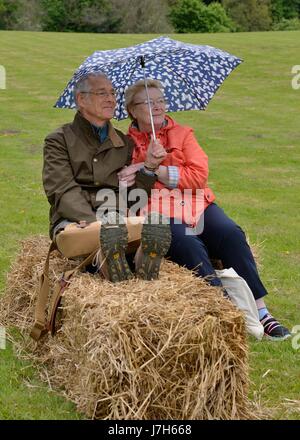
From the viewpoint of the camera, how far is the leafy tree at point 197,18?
174ft

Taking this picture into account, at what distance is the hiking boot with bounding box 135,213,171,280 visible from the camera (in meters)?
4.72

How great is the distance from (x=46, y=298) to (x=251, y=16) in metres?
57.0

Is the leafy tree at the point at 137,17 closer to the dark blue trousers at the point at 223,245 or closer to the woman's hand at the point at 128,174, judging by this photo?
the woman's hand at the point at 128,174

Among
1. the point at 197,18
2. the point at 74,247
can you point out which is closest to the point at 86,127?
the point at 74,247

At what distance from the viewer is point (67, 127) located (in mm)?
5723

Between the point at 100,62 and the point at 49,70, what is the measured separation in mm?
20382

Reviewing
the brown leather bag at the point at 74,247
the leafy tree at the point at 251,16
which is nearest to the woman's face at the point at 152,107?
the brown leather bag at the point at 74,247

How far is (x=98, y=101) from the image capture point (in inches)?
223

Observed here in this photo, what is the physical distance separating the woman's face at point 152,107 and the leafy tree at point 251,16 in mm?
54660

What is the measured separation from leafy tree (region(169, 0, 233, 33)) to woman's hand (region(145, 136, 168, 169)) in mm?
49054

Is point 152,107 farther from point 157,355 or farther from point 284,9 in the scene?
point 284,9

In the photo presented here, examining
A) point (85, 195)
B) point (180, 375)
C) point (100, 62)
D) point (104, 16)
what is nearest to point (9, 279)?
point (85, 195)

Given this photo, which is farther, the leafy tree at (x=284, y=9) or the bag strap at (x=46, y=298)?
the leafy tree at (x=284, y=9)

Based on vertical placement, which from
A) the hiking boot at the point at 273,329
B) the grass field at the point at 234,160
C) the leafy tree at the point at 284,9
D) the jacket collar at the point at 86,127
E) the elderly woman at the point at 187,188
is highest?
the jacket collar at the point at 86,127
